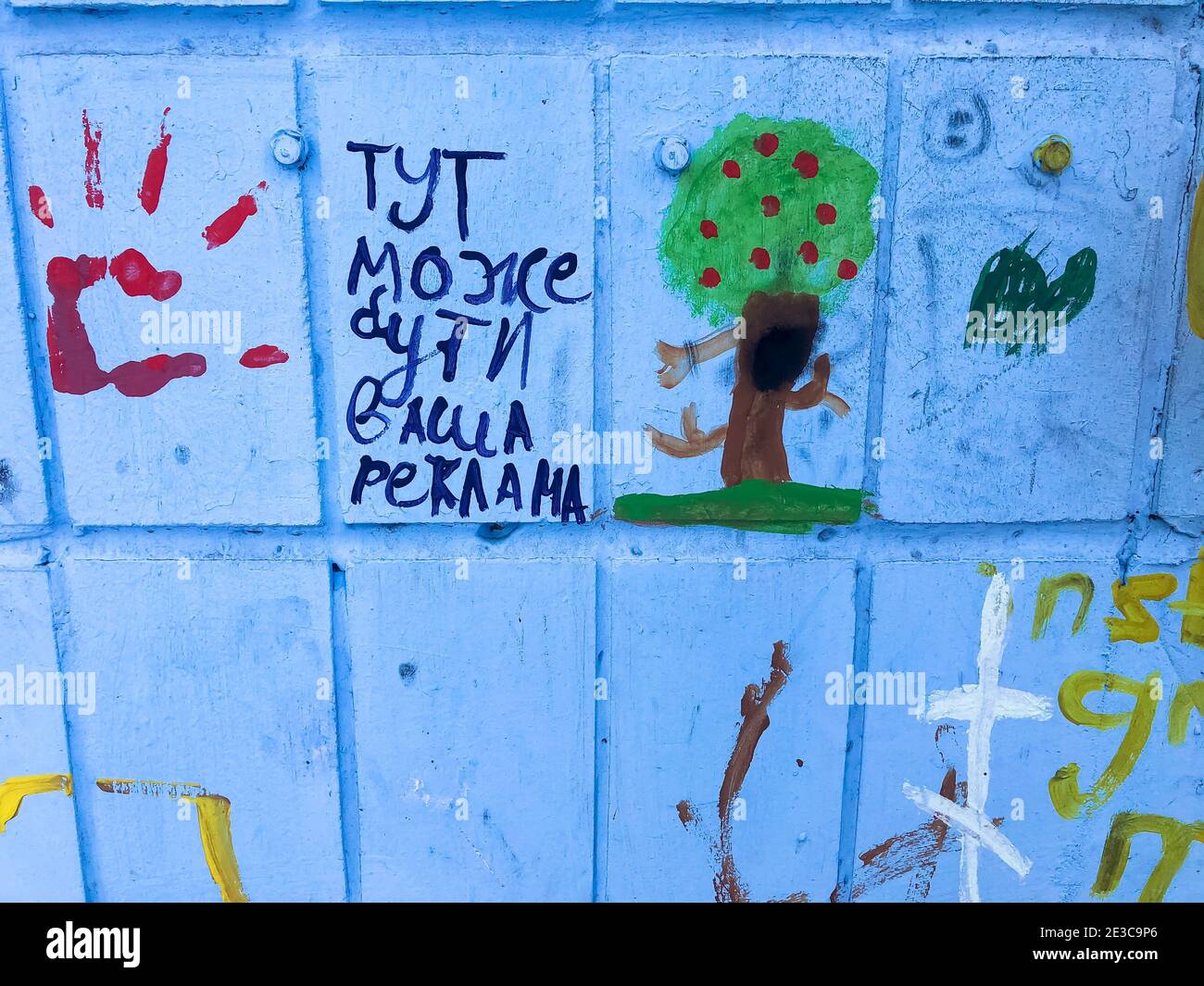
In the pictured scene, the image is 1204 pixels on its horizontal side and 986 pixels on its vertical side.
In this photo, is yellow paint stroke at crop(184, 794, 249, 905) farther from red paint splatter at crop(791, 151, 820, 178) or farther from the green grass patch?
red paint splatter at crop(791, 151, 820, 178)

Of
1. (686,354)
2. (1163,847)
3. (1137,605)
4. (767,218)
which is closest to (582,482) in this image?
(686,354)

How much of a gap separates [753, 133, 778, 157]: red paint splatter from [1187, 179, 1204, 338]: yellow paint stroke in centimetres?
89

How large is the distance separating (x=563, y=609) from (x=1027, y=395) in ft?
3.66

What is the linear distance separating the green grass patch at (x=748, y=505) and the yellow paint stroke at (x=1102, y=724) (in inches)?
26.6

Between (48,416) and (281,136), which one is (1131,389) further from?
(48,416)

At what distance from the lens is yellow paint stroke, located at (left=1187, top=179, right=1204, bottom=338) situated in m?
1.61

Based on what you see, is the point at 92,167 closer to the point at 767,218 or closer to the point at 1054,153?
the point at 767,218

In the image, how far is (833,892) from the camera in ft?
6.03

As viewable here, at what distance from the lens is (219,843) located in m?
1.80

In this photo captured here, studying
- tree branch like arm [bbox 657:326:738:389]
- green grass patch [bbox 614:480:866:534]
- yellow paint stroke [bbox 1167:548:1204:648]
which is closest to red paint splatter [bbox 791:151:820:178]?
tree branch like arm [bbox 657:326:738:389]

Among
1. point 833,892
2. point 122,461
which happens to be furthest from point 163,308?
point 833,892

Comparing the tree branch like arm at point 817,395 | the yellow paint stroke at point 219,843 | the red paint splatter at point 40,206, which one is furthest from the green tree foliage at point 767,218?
the yellow paint stroke at point 219,843

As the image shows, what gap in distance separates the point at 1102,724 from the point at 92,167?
251 cm

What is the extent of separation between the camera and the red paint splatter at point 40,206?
159 cm
